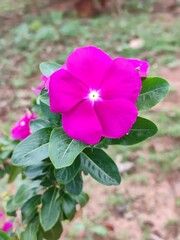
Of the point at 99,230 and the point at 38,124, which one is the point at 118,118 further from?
the point at 99,230

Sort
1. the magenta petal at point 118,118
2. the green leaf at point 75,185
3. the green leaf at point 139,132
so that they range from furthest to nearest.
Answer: the green leaf at point 75,185 → the green leaf at point 139,132 → the magenta petal at point 118,118

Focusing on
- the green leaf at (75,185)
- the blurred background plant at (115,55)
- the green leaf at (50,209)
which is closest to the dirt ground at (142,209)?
the blurred background plant at (115,55)

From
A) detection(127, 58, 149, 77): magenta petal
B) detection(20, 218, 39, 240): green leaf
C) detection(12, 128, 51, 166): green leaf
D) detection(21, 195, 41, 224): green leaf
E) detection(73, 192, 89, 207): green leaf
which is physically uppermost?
detection(127, 58, 149, 77): magenta petal

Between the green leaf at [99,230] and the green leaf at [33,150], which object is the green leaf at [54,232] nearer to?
the green leaf at [33,150]

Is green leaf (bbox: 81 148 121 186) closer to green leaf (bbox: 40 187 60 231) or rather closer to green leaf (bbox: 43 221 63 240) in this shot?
green leaf (bbox: 40 187 60 231)

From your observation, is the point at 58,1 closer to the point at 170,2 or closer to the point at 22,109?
the point at 170,2

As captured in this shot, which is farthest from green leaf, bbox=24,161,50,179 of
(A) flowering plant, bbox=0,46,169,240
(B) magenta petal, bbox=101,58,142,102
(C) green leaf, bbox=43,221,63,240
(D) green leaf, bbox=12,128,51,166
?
(B) magenta petal, bbox=101,58,142,102

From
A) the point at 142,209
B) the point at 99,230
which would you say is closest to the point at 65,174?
the point at 99,230
